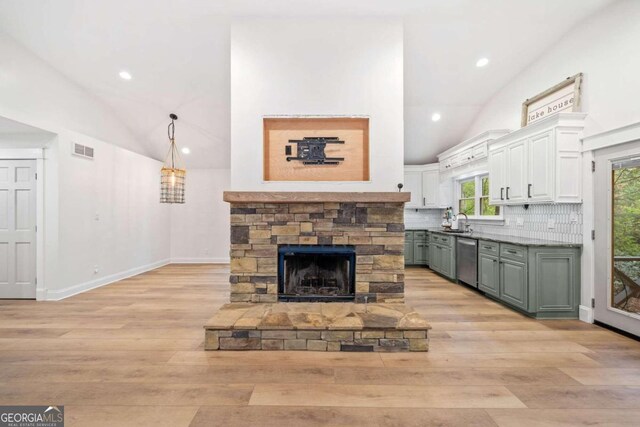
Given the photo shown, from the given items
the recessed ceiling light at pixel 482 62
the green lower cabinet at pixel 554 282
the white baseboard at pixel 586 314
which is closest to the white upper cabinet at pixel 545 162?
the green lower cabinet at pixel 554 282

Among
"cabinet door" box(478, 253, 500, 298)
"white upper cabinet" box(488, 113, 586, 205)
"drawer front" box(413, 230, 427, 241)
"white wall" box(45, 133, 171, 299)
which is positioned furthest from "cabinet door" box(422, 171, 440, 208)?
"white wall" box(45, 133, 171, 299)

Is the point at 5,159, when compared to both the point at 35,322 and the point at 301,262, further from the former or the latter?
the point at 301,262

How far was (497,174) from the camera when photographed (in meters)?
4.44

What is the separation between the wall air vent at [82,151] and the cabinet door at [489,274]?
6.16 m

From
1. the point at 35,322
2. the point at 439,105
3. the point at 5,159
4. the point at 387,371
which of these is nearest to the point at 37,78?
the point at 5,159

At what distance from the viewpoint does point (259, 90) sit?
3281mm

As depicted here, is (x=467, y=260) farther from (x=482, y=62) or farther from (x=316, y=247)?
(x=482, y=62)

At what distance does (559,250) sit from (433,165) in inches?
140

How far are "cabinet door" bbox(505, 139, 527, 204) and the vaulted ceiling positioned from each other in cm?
124

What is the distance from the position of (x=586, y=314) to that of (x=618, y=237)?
0.91 m

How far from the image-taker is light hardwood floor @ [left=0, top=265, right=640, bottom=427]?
5.87 feet

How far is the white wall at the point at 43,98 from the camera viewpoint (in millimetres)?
3535

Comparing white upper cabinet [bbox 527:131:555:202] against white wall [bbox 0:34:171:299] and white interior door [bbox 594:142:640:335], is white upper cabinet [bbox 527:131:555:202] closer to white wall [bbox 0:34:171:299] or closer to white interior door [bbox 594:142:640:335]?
white interior door [bbox 594:142:640:335]

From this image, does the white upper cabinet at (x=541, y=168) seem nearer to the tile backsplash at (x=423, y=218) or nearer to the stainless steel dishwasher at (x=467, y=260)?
the stainless steel dishwasher at (x=467, y=260)
